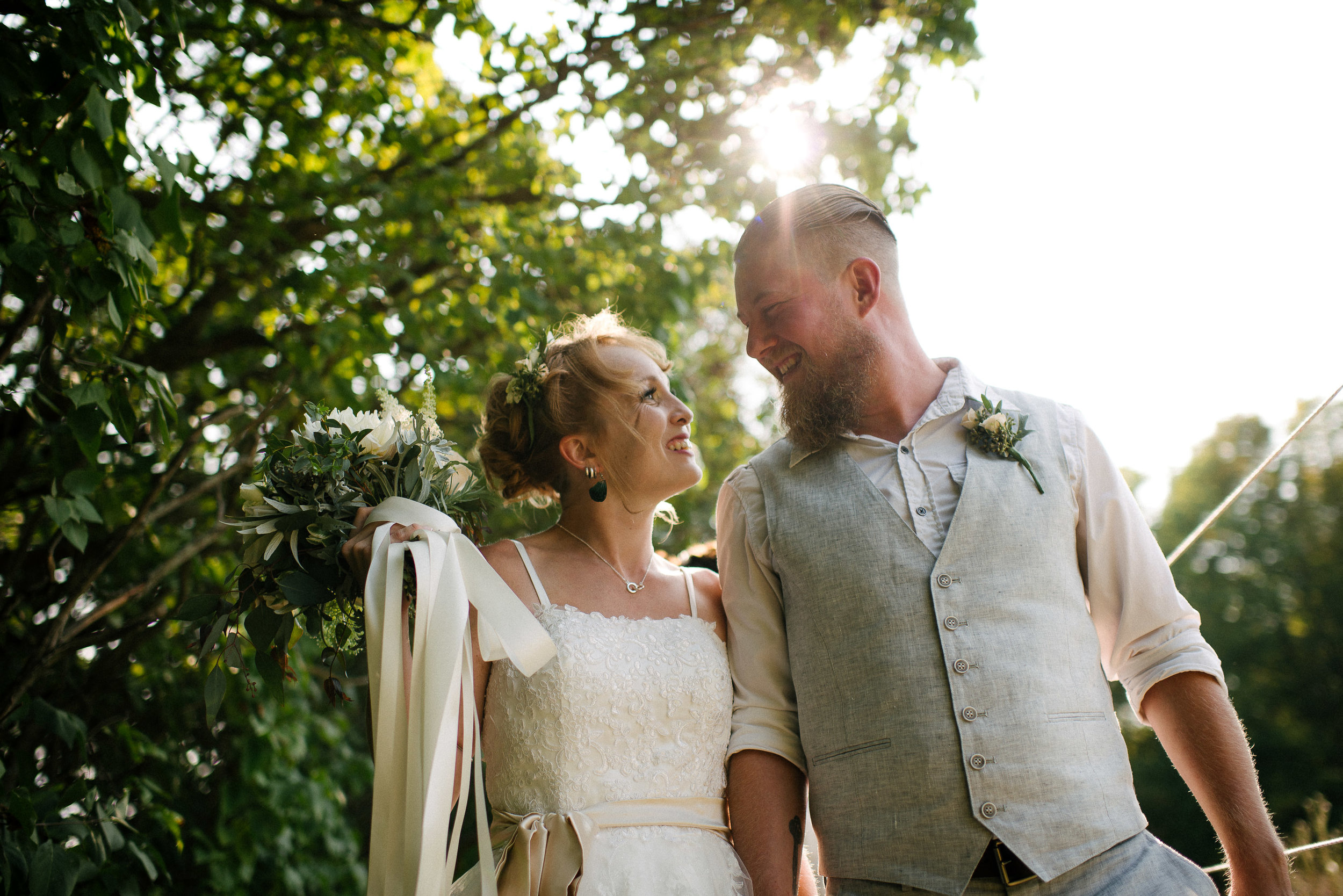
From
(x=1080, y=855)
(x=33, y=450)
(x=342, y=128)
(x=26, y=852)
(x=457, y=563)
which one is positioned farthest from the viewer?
(x=342, y=128)

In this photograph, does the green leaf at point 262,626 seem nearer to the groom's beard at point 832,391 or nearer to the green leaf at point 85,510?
the green leaf at point 85,510

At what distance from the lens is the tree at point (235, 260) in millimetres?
2213

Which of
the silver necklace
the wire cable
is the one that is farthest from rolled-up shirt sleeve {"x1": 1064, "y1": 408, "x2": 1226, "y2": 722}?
the silver necklace

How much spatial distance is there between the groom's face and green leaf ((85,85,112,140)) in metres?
1.58

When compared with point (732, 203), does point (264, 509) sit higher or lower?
lower

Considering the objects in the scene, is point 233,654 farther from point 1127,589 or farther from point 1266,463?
point 1266,463

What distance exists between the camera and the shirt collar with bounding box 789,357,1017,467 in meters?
2.37

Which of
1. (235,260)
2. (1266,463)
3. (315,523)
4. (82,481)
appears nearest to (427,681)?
(315,523)

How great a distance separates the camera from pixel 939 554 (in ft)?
6.88

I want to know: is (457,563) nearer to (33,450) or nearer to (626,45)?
(33,450)

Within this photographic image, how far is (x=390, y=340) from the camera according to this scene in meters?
4.38

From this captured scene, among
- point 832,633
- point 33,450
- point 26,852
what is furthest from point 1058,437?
point 33,450

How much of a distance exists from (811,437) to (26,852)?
2266 mm

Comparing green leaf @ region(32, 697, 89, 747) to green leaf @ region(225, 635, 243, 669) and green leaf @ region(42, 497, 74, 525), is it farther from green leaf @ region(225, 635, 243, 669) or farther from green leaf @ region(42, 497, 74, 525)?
green leaf @ region(225, 635, 243, 669)
